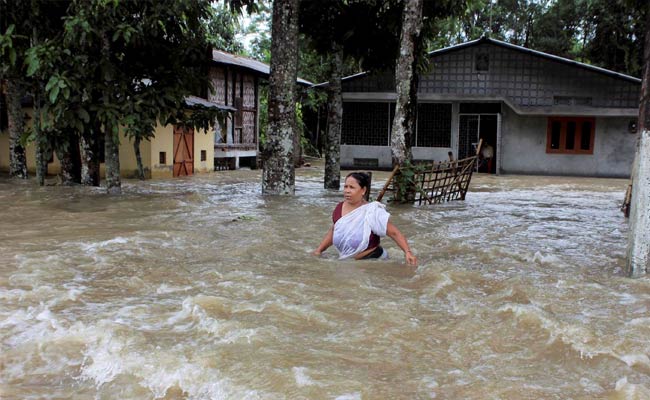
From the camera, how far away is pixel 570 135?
21953 millimetres

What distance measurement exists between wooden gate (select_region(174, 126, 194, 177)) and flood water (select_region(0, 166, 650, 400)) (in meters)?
9.28

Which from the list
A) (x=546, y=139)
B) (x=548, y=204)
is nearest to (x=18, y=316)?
(x=548, y=204)

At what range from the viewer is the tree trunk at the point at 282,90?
11797mm

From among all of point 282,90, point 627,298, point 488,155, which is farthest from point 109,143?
point 488,155

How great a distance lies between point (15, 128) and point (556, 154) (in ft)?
54.1

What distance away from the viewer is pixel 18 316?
14.3 feet

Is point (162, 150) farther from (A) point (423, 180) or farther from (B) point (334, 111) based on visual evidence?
(A) point (423, 180)

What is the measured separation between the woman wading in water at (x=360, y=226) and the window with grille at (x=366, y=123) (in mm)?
16527

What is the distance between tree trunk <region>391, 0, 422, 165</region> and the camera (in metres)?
11.4

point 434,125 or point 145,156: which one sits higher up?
point 434,125

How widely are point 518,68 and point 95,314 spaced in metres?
19.2

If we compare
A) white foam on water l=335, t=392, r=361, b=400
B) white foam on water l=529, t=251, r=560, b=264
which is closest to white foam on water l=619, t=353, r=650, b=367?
white foam on water l=335, t=392, r=361, b=400

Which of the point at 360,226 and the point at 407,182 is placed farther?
the point at 407,182

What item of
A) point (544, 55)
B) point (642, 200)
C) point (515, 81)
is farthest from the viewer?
point (515, 81)
